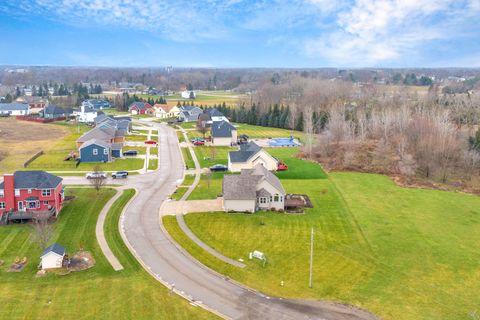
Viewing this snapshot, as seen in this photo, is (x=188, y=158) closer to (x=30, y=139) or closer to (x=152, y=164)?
(x=152, y=164)

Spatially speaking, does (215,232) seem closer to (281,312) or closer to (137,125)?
(281,312)

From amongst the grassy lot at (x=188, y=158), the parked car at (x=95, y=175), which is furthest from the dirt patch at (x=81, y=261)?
the grassy lot at (x=188, y=158)

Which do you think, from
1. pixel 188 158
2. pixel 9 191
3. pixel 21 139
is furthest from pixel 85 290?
pixel 21 139

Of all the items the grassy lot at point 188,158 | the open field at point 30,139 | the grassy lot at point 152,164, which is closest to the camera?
the grassy lot at point 152,164

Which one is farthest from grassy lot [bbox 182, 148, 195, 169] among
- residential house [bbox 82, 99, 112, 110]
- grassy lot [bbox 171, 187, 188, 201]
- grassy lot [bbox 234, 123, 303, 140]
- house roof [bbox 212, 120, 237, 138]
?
residential house [bbox 82, 99, 112, 110]

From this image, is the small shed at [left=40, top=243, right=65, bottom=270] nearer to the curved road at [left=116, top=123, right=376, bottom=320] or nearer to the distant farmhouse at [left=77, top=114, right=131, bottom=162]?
the curved road at [left=116, top=123, right=376, bottom=320]

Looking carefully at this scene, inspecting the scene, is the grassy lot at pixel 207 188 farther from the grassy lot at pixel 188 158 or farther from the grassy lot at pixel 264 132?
the grassy lot at pixel 264 132
